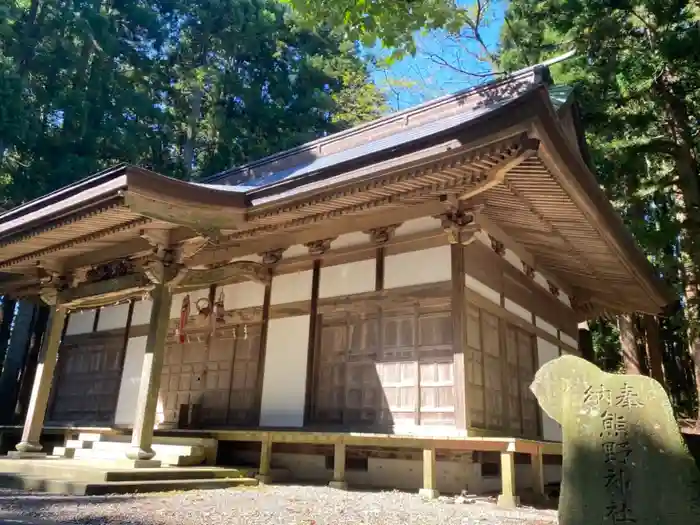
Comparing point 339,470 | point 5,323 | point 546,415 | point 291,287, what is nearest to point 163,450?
point 339,470

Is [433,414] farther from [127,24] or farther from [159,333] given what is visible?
[127,24]

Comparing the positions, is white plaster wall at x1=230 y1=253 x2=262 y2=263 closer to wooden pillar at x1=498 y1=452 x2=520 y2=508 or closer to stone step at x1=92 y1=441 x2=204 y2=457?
stone step at x1=92 y1=441 x2=204 y2=457

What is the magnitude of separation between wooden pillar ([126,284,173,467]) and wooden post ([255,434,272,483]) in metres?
1.32

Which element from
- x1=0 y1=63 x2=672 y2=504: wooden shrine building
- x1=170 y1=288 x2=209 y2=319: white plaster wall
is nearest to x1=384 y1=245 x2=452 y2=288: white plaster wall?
x1=0 y1=63 x2=672 y2=504: wooden shrine building

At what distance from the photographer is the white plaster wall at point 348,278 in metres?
7.61

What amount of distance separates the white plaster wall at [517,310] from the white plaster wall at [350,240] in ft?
7.43

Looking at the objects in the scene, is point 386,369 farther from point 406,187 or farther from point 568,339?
point 568,339

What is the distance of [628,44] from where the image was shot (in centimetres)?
1187

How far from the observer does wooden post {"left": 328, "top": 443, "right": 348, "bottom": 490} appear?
20.9ft

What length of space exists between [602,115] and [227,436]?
997cm

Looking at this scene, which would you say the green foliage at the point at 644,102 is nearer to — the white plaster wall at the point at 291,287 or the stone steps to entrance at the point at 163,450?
the white plaster wall at the point at 291,287

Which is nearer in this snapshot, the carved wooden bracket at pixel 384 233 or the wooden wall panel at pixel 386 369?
the wooden wall panel at pixel 386 369

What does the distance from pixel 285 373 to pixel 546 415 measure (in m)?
4.22

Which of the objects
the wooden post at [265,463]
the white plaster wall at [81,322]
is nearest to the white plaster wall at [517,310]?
the wooden post at [265,463]
